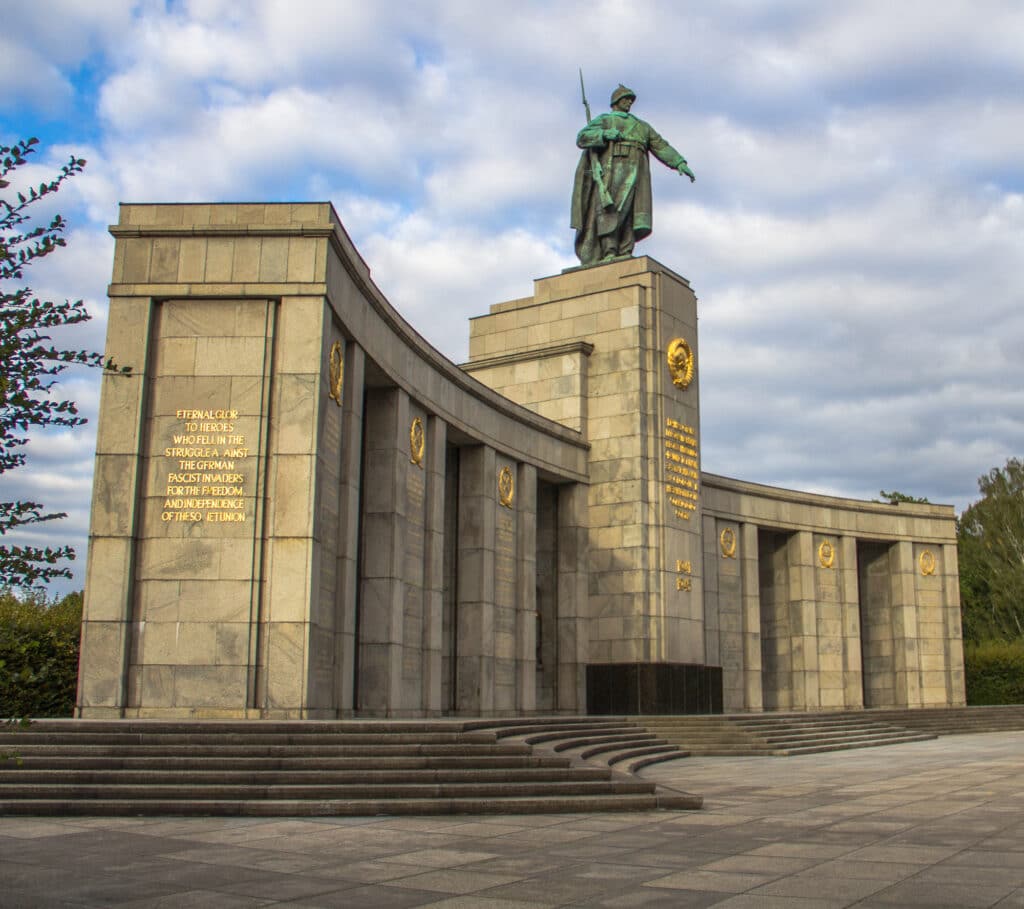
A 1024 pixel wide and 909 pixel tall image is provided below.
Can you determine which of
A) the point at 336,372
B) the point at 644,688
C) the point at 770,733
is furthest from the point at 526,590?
the point at 336,372

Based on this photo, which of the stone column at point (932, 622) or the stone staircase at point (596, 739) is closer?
the stone staircase at point (596, 739)

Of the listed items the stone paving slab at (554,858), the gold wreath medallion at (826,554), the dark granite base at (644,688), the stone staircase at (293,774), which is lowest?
the stone paving slab at (554,858)

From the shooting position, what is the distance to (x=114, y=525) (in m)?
20.6

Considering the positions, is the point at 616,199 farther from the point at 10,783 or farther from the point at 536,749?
the point at 10,783

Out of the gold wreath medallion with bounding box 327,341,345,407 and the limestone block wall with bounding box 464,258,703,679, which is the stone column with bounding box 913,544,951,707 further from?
the gold wreath medallion with bounding box 327,341,345,407

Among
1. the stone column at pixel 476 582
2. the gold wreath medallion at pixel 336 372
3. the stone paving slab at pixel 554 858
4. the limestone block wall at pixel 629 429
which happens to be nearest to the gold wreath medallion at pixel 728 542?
the limestone block wall at pixel 629 429

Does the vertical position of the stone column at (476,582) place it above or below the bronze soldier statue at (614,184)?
below

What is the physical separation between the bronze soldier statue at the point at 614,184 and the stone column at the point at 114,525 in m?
19.8

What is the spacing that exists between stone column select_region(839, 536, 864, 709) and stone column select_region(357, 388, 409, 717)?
974 inches

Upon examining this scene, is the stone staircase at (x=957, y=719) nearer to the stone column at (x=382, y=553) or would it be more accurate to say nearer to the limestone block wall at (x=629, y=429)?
the limestone block wall at (x=629, y=429)

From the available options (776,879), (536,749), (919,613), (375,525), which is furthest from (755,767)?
(919,613)

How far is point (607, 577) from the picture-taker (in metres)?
34.4

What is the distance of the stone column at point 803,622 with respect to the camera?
4284cm

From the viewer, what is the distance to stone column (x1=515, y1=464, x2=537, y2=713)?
3144 centimetres
